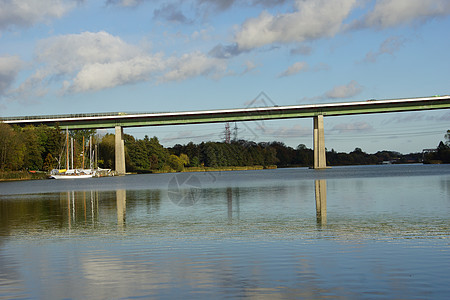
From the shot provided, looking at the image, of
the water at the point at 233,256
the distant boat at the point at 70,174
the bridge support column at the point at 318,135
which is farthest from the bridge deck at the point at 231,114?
the water at the point at 233,256

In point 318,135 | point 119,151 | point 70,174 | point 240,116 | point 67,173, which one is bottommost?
point 70,174

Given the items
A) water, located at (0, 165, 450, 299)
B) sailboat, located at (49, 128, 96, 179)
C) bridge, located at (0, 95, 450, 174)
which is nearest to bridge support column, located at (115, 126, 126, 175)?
bridge, located at (0, 95, 450, 174)

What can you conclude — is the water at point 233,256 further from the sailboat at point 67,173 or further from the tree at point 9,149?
the sailboat at point 67,173

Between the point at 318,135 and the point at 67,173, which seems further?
the point at 318,135

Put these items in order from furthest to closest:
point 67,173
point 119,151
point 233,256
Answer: point 119,151, point 67,173, point 233,256

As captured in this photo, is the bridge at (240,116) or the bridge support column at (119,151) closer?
the bridge at (240,116)

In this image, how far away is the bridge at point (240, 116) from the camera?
132m

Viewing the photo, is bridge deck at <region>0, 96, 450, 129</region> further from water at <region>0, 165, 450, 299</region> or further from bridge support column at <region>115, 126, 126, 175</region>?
water at <region>0, 165, 450, 299</region>

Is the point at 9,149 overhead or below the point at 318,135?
below

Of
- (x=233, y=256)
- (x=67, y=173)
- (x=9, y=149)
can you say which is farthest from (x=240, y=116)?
(x=233, y=256)

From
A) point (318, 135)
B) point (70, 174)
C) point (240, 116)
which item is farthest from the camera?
point (240, 116)

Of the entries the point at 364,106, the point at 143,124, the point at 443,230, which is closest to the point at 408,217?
the point at 443,230

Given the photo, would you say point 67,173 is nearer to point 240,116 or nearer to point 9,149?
point 9,149

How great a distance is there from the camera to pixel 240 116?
141 m
